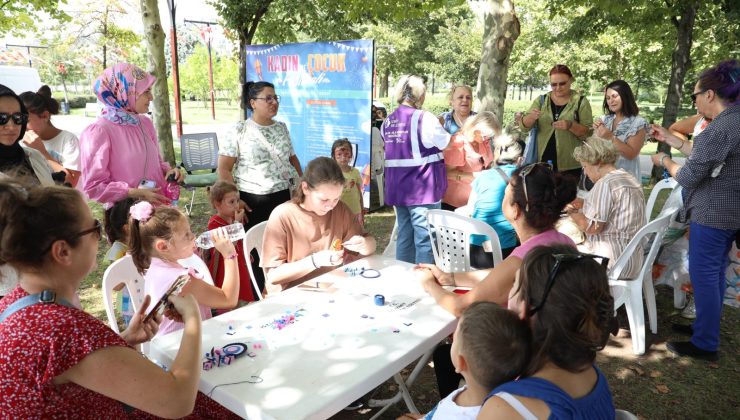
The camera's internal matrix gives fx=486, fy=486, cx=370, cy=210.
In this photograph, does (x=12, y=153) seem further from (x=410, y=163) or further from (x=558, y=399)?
(x=558, y=399)

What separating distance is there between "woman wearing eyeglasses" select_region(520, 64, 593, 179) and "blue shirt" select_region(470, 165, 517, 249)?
1644 mm

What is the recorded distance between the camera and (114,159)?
316 cm

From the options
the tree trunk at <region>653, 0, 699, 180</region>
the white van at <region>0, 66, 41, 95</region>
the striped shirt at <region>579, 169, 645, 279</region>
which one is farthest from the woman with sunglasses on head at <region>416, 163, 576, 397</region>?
the white van at <region>0, 66, 41, 95</region>

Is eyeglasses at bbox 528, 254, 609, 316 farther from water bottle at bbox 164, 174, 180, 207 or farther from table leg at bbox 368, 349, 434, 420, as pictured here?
water bottle at bbox 164, 174, 180, 207

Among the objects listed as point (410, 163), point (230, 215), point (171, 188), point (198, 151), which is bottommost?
point (230, 215)

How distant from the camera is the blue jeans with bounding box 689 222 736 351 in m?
3.13

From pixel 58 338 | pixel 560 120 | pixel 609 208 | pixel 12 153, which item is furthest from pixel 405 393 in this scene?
pixel 560 120

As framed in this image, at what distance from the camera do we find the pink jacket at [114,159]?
10.0ft

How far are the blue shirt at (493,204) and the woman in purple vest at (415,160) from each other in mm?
586

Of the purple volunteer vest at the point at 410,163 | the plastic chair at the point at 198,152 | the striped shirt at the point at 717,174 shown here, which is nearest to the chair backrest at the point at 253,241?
the purple volunteer vest at the point at 410,163

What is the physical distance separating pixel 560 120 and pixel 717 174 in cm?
191

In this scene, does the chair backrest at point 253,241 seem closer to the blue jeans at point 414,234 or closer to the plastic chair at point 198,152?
the blue jeans at point 414,234

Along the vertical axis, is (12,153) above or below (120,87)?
below

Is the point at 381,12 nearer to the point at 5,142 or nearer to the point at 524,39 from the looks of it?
the point at 5,142
